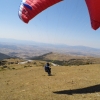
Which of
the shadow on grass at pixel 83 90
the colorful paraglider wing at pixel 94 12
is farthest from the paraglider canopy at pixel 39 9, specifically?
the shadow on grass at pixel 83 90

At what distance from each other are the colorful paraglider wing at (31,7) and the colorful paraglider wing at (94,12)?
9.75 ft

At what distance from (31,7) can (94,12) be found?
5562mm

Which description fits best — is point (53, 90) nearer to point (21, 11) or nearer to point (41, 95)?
point (41, 95)

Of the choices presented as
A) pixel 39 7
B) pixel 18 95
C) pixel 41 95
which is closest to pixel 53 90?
pixel 41 95

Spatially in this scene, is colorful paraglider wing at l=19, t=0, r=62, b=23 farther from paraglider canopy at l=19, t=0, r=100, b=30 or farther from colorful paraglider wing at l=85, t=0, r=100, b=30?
colorful paraglider wing at l=85, t=0, r=100, b=30

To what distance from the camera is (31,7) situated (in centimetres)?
1834

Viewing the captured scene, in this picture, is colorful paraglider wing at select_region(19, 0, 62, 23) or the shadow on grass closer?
colorful paraglider wing at select_region(19, 0, 62, 23)

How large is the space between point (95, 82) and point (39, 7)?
37.4ft

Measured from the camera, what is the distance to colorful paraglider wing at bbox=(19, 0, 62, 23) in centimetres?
1812

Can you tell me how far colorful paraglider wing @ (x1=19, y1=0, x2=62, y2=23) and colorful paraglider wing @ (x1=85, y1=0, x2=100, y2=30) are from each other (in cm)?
297

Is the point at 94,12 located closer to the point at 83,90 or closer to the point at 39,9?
the point at 39,9

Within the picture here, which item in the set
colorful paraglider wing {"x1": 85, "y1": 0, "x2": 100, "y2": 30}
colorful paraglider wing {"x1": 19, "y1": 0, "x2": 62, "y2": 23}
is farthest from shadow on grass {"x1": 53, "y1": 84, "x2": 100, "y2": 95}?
colorful paraglider wing {"x1": 19, "y1": 0, "x2": 62, "y2": 23}

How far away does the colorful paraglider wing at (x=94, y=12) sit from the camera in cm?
1714

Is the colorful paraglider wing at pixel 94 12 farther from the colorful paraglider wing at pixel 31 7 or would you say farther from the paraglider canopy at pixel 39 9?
the colorful paraglider wing at pixel 31 7
